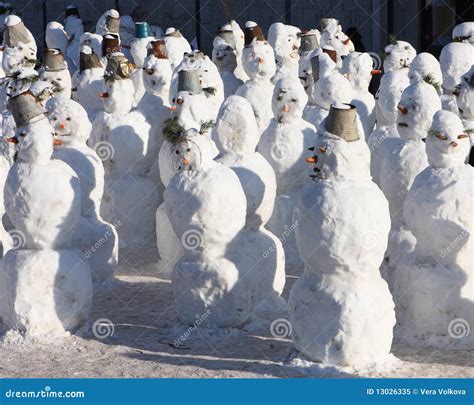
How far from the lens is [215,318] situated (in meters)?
7.37

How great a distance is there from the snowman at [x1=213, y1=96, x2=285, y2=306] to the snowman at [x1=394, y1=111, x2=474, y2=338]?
1094 mm

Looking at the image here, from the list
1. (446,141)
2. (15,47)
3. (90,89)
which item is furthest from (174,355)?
(15,47)

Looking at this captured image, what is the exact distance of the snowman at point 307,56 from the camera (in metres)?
11.0

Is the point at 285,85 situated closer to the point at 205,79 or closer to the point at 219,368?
the point at 205,79

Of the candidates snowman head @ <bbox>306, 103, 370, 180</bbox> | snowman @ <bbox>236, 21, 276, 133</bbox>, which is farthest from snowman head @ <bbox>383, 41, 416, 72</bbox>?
snowman head @ <bbox>306, 103, 370, 180</bbox>

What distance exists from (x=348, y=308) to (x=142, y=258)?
3.32m

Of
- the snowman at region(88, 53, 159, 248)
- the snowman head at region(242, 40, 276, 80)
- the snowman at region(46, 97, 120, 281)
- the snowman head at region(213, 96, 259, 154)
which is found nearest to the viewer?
the snowman head at region(213, 96, 259, 154)

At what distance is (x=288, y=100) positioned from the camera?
8.80 metres

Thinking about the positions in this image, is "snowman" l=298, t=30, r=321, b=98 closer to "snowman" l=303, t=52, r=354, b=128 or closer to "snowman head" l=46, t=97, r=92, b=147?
"snowman" l=303, t=52, r=354, b=128

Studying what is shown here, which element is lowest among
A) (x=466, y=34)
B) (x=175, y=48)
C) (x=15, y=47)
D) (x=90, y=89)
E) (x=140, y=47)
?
(x=15, y=47)

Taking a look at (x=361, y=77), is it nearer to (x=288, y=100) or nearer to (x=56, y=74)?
(x=288, y=100)

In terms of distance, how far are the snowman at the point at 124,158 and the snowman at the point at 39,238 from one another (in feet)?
7.20

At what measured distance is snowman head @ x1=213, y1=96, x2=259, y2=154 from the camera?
7910mm

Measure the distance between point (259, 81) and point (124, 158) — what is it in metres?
1.85
